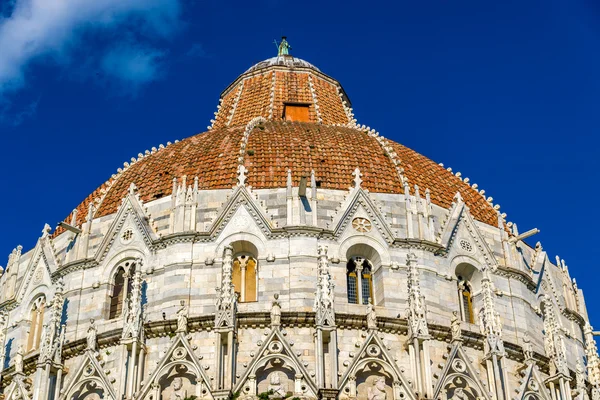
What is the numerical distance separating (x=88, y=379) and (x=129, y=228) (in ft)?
20.2

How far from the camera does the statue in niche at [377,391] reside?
30828 mm

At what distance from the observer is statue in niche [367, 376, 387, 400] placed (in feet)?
101

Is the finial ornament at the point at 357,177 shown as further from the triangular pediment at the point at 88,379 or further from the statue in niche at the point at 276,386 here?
the triangular pediment at the point at 88,379

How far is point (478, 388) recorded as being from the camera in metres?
31.8

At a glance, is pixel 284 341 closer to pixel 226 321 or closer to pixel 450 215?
pixel 226 321

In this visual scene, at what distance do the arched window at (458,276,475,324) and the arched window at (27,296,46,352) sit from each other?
1491cm

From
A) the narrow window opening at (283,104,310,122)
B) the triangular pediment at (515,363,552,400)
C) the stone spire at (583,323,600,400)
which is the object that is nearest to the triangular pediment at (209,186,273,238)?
the triangular pediment at (515,363,552,400)

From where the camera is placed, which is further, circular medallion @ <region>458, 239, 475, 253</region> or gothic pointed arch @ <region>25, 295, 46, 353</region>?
circular medallion @ <region>458, 239, 475, 253</region>

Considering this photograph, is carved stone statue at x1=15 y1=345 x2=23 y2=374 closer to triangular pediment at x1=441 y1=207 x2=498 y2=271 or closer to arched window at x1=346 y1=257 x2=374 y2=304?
arched window at x1=346 y1=257 x2=374 y2=304

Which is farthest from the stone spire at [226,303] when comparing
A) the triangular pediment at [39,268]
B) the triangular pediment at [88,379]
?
the triangular pediment at [39,268]

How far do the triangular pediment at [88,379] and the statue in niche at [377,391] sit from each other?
317 inches

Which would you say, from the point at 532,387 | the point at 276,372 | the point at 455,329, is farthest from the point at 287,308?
the point at 532,387

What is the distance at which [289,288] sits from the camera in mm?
33125

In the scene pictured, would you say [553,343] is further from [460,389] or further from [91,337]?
[91,337]
